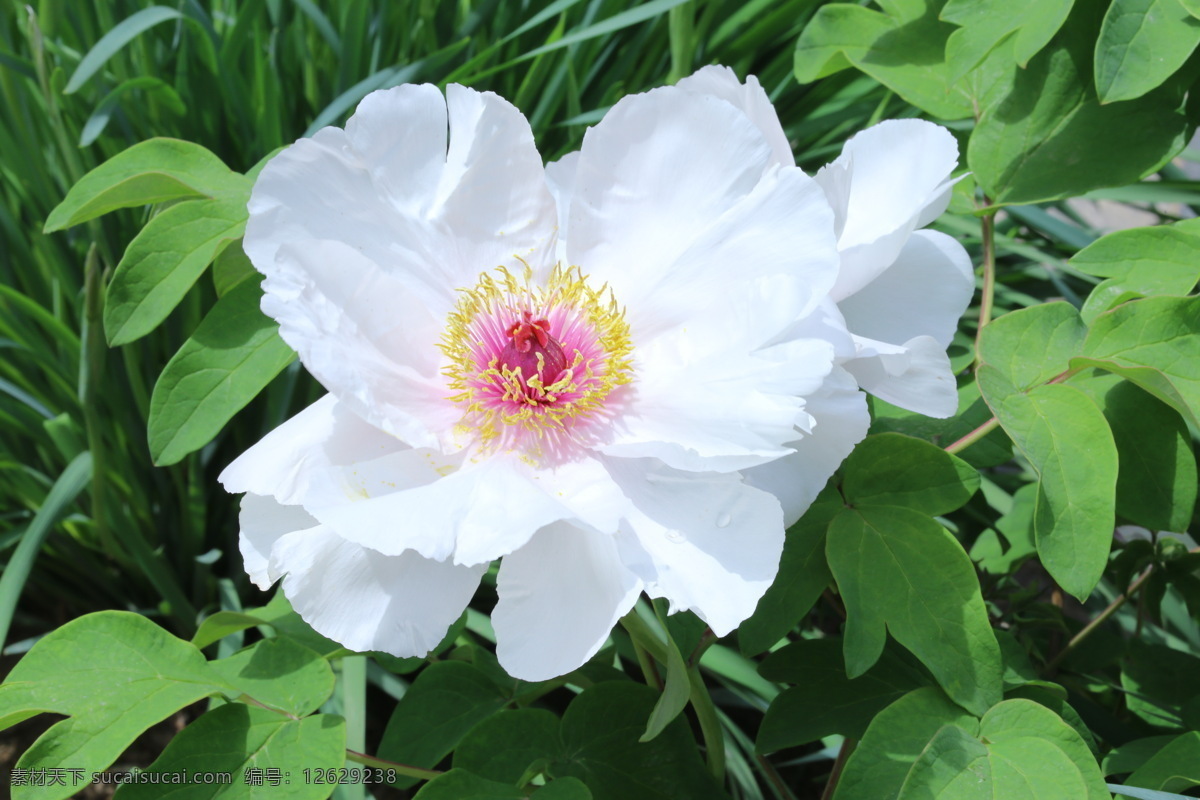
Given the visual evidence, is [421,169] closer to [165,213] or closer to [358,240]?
[358,240]

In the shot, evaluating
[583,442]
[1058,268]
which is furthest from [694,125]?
[1058,268]

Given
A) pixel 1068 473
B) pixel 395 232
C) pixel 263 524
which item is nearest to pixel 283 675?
pixel 263 524

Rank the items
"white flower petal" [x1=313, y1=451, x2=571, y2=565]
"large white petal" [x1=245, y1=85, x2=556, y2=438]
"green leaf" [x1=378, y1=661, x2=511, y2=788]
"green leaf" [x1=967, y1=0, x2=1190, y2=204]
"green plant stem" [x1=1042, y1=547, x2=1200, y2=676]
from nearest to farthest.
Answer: "white flower petal" [x1=313, y1=451, x2=571, y2=565] < "large white petal" [x1=245, y1=85, x2=556, y2=438] < "green leaf" [x1=378, y1=661, x2=511, y2=788] < "green leaf" [x1=967, y1=0, x2=1190, y2=204] < "green plant stem" [x1=1042, y1=547, x2=1200, y2=676]

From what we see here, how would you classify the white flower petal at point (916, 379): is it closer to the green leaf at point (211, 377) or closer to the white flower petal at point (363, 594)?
the white flower petal at point (363, 594)

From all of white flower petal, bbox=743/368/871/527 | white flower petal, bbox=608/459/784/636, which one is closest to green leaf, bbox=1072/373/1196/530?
white flower petal, bbox=743/368/871/527

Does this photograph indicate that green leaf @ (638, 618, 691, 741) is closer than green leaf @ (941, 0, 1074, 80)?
Yes

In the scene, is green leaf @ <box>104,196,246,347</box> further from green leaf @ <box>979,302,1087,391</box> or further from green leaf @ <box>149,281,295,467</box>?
green leaf @ <box>979,302,1087,391</box>

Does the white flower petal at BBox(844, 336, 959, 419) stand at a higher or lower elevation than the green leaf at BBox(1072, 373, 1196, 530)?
higher
